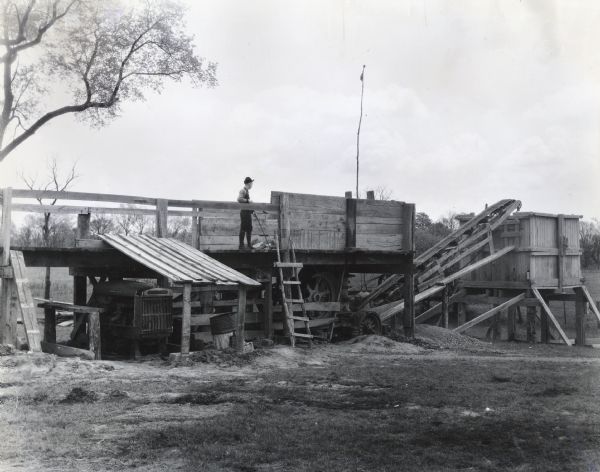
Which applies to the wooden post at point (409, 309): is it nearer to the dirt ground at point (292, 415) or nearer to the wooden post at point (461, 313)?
the dirt ground at point (292, 415)

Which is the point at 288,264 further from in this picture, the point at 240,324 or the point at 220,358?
the point at 220,358

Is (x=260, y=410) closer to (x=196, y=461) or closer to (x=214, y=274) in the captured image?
(x=196, y=461)

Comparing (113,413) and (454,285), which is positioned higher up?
(454,285)

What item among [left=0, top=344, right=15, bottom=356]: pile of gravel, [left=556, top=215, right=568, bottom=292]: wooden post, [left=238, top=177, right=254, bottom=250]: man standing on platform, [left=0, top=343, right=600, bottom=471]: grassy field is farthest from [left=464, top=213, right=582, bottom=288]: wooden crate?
[left=0, top=344, right=15, bottom=356]: pile of gravel

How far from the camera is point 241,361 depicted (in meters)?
13.9

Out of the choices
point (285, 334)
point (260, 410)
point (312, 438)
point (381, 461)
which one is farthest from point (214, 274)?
point (381, 461)

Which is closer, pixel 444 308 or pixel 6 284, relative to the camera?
pixel 6 284

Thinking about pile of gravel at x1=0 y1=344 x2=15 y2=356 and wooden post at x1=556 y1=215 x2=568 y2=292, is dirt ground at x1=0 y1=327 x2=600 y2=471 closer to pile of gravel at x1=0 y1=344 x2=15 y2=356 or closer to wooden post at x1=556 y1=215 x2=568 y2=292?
pile of gravel at x1=0 y1=344 x2=15 y2=356

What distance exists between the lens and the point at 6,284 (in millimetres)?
13602

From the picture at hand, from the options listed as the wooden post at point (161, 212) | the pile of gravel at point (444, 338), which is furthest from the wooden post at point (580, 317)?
the wooden post at point (161, 212)

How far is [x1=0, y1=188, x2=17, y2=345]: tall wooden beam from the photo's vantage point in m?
13.4

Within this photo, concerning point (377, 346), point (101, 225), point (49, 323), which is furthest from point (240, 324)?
point (101, 225)

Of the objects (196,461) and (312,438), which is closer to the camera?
(196,461)

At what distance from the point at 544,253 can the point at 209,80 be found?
15577 mm
